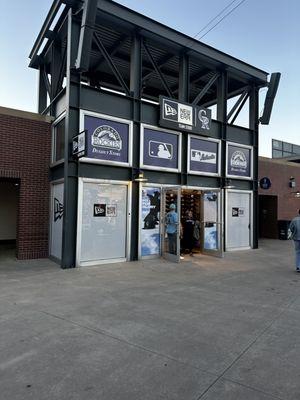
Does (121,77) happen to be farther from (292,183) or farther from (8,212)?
(292,183)

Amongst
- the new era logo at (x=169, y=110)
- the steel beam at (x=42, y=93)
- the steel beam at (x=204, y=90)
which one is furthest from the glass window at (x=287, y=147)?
the steel beam at (x=42, y=93)

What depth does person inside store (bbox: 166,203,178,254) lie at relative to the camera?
1036cm

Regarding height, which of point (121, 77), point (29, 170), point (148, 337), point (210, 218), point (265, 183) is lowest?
point (148, 337)

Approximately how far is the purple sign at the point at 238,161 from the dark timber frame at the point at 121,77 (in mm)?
327

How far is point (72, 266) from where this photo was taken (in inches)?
355

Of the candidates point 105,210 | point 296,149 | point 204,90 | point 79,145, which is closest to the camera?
point 79,145

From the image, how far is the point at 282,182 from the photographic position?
58.5 feet

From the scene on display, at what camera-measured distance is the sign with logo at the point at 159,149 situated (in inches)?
420

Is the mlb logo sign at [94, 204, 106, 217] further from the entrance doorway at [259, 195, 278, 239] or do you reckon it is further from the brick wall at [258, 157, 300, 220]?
the entrance doorway at [259, 195, 278, 239]

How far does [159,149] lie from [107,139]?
199cm

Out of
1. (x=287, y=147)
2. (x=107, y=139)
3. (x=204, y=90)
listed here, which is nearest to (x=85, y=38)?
(x=107, y=139)

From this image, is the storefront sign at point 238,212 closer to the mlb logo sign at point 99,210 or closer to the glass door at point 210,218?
the glass door at point 210,218

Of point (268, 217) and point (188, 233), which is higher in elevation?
point (268, 217)

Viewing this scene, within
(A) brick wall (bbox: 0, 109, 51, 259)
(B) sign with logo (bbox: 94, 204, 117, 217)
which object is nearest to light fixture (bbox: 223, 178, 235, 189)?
(B) sign with logo (bbox: 94, 204, 117, 217)
